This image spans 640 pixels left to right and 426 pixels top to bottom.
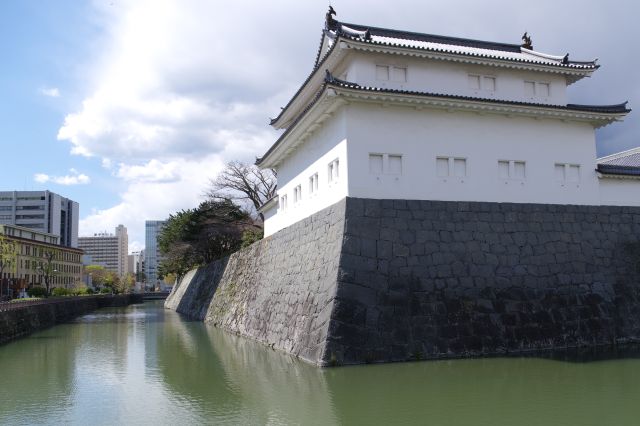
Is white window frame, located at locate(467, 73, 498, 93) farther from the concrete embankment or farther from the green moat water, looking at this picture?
the concrete embankment

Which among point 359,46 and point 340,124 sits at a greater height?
point 359,46

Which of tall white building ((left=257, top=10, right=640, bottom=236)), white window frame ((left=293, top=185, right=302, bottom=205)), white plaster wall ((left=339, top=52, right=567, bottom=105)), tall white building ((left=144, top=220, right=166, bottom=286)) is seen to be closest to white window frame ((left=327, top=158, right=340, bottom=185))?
tall white building ((left=257, top=10, right=640, bottom=236))

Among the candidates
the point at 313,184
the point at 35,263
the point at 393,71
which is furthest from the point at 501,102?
the point at 35,263

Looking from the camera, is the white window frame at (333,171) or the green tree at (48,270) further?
the green tree at (48,270)

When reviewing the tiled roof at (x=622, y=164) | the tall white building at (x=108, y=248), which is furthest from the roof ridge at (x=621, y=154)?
the tall white building at (x=108, y=248)

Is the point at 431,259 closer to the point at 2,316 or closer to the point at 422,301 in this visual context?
the point at 422,301

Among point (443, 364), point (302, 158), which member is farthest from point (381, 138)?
point (443, 364)

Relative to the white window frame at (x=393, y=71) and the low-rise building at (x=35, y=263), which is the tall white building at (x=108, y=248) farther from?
the white window frame at (x=393, y=71)

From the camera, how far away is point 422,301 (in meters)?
10.1

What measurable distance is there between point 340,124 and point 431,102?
1.94 metres

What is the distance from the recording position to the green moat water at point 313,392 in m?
6.16

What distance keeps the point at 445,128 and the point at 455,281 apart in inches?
129

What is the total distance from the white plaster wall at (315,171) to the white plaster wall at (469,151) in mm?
413

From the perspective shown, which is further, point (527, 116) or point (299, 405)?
point (527, 116)
